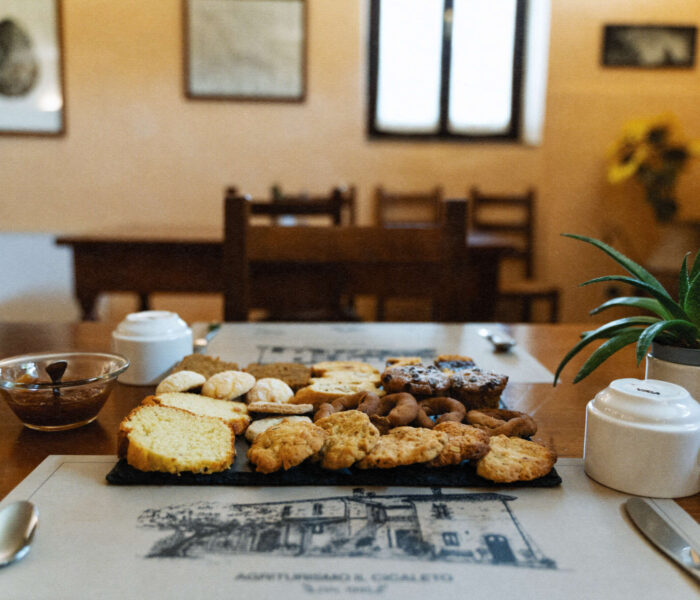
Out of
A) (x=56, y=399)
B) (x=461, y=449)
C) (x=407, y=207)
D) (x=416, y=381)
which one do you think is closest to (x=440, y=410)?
(x=416, y=381)

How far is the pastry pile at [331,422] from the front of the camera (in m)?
0.67

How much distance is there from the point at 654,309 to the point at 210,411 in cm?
58

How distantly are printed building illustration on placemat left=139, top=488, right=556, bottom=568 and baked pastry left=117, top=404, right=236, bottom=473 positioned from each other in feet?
0.20

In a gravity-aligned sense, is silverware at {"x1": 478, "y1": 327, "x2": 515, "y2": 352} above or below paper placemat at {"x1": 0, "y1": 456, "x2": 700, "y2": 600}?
above

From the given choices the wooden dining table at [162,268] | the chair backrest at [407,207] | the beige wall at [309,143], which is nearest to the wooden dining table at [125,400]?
the wooden dining table at [162,268]

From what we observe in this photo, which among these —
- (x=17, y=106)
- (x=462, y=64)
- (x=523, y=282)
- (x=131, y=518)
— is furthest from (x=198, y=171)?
(x=131, y=518)

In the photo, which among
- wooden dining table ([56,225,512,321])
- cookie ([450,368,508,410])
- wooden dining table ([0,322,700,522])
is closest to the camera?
wooden dining table ([0,322,700,522])

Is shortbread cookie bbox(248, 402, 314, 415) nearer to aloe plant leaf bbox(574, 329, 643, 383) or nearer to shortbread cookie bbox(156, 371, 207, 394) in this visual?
A: shortbread cookie bbox(156, 371, 207, 394)

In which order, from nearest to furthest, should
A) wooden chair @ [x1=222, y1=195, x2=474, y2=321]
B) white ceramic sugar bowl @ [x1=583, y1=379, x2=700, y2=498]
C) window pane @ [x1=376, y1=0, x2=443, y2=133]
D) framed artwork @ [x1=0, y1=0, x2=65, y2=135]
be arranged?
white ceramic sugar bowl @ [x1=583, y1=379, x2=700, y2=498], wooden chair @ [x1=222, y1=195, x2=474, y2=321], framed artwork @ [x1=0, y1=0, x2=65, y2=135], window pane @ [x1=376, y1=0, x2=443, y2=133]

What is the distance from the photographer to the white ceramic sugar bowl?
633 mm

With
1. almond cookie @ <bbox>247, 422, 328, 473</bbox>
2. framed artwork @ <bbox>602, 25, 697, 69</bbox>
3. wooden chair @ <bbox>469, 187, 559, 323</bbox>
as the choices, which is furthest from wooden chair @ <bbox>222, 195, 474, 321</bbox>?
framed artwork @ <bbox>602, 25, 697, 69</bbox>

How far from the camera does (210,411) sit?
0.82m

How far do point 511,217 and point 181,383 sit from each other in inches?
148

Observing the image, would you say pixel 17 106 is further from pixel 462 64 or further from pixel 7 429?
pixel 7 429
